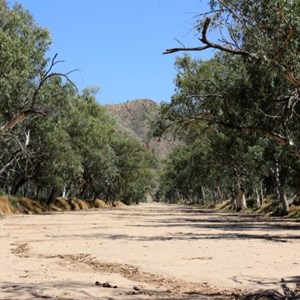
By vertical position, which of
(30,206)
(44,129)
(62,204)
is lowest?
(30,206)

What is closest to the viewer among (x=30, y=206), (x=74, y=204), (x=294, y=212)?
(x=294, y=212)

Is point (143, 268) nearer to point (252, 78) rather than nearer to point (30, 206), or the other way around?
point (252, 78)

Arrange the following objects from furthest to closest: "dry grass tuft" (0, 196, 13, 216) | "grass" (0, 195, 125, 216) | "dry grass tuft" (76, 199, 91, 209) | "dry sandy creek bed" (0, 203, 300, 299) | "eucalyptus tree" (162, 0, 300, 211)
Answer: "dry grass tuft" (76, 199, 91, 209)
"grass" (0, 195, 125, 216)
"dry grass tuft" (0, 196, 13, 216)
"eucalyptus tree" (162, 0, 300, 211)
"dry sandy creek bed" (0, 203, 300, 299)

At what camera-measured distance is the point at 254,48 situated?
16562 mm

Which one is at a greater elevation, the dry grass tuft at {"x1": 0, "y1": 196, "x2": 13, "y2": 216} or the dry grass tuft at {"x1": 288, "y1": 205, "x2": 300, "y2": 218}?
the dry grass tuft at {"x1": 0, "y1": 196, "x2": 13, "y2": 216}

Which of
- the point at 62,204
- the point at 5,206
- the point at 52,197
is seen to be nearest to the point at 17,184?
A: the point at 52,197

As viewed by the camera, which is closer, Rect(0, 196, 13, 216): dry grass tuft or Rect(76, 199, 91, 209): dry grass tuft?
Rect(0, 196, 13, 216): dry grass tuft

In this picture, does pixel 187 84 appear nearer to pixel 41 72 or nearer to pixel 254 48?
pixel 41 72

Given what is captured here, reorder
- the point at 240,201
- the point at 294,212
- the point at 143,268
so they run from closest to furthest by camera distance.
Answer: the point at 143,268 < the point at 294,212 < the point at 240,201

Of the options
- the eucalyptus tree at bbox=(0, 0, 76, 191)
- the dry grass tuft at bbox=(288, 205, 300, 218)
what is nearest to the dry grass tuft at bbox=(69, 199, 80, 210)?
the dry grass tuft at bbox=(288, 205, 300, 218)

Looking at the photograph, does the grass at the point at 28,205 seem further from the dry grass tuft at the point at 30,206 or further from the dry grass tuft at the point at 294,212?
the dry grass tuft at the point at 294,212

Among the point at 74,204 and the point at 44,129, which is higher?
the point at 44,129

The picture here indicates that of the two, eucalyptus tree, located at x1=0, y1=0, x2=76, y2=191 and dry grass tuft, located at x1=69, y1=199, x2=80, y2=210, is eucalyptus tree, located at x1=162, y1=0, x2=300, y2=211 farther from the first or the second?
dry grass tuft, located at x1=69, y1=199, x2=80, y2=210

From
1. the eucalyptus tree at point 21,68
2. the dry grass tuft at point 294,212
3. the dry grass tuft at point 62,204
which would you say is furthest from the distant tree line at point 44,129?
the dry grass tuft at point 294,212
